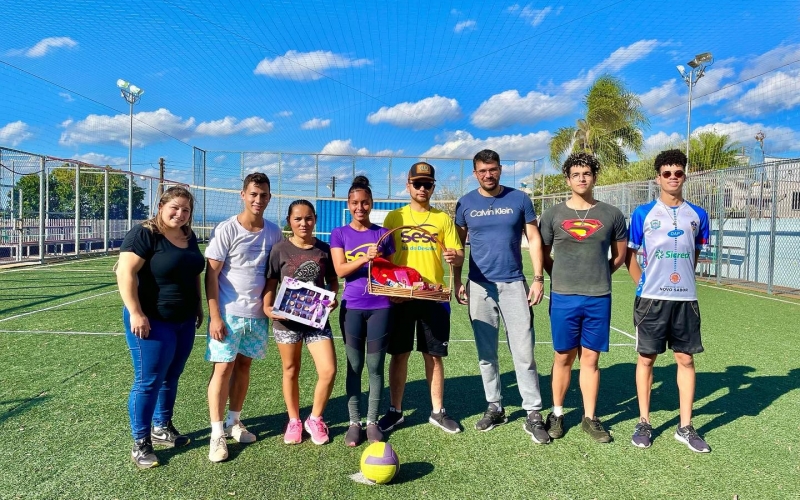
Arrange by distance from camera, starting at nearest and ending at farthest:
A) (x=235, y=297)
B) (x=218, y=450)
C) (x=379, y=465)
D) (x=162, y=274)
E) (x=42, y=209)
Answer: (x=379, y=465) < (x=162, y=274) < (x=218, y=450) < (x=235, y=297) < (x=42, y=209)

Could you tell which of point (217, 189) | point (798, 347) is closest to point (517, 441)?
point (798, 347)

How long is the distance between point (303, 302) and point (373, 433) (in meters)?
1.03

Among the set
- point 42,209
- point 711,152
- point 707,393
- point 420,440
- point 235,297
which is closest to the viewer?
point 235,297

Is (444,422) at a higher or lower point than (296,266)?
lower

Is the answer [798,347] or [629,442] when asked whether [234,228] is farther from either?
[798,347]

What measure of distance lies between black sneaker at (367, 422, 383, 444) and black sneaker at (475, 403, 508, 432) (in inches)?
30.9

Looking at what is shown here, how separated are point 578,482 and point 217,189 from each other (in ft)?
71.5

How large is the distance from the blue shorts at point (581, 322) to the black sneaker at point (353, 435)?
5.14 feet

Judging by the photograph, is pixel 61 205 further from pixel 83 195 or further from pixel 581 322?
pixel 581 322

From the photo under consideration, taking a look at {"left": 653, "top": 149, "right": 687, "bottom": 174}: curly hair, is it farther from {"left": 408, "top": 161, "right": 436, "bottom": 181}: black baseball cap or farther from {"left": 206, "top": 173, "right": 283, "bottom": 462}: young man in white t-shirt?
{"left": 206, "top": 173, "right": 283, "bottom": 462}: young man in white t-shirt

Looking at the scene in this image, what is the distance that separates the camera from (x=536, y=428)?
3.81 metres

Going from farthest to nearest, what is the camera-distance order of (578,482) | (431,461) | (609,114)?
(609,114) → (431,461) → (578,482)

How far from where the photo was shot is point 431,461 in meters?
3.43

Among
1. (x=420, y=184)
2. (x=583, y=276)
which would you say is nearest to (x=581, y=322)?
(x=583, y=276)
